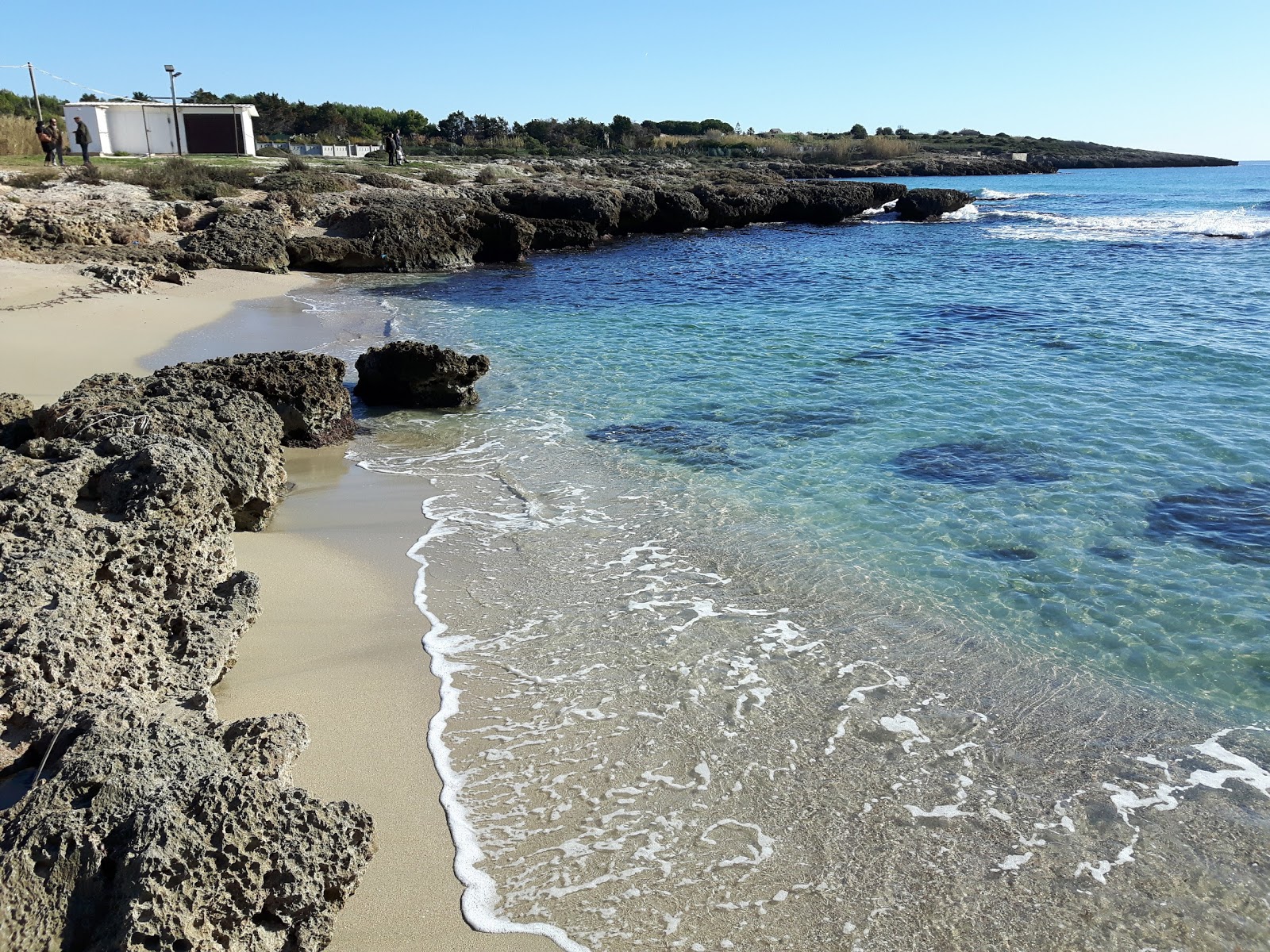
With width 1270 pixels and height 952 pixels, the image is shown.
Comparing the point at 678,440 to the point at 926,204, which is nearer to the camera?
the point at 678,440

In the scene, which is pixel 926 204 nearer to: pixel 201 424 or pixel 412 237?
pixel 412 237

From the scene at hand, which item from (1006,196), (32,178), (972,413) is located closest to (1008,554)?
(972,413)

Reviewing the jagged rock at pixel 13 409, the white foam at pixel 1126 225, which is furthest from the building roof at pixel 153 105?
the jagged rock at pixel 13 409

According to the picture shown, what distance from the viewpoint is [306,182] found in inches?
1088

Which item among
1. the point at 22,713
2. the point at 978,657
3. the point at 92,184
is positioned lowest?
the point at 978,657

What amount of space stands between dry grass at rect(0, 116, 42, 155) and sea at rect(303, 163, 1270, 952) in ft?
88.0

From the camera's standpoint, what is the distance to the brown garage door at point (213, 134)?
41.2m

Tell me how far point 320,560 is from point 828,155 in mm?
85377

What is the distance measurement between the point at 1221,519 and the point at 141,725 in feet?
25.2

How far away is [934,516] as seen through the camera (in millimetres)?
7391

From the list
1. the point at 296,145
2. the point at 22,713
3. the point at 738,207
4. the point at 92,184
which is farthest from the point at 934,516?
the point at 296,145

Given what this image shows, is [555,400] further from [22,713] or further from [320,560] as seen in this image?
[22,713]

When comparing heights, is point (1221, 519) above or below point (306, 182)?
below

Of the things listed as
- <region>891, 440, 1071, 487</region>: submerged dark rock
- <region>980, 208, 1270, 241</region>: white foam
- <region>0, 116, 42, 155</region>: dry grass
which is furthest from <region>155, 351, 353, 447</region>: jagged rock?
<region>0, 116, 42, 155</region>: dry grass
